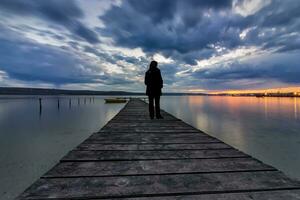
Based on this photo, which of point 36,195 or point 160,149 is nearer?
point 36,195

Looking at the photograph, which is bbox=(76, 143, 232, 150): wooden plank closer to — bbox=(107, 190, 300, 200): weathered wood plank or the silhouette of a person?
bbox=(107, 190, 300, 200): weathered wood plank

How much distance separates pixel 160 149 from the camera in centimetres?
355

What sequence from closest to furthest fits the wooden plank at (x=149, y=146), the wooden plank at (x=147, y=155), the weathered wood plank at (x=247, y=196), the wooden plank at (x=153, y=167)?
the weathered wood plank at (x=247, y=196) → the wooden plank at (x=153, y=167) → the wooden plank at (x=147, y=155) → the wooden plank at (x=149, y=146)

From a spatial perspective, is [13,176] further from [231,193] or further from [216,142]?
[231,193]

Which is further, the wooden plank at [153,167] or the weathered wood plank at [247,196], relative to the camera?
the wooden plank at [153,167]

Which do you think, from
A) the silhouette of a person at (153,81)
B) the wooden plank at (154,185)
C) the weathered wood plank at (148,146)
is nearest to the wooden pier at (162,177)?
the wooden plank at (154,185)

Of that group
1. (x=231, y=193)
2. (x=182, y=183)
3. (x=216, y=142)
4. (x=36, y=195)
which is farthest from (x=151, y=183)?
(x=216, y=142)

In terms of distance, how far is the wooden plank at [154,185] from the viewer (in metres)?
1.84

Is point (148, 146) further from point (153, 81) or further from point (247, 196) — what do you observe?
point (153, 81)

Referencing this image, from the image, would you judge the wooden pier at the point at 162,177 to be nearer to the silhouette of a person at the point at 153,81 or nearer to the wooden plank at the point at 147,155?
the wooden plank at the point at 147,155

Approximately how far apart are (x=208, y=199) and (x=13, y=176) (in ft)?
22.2

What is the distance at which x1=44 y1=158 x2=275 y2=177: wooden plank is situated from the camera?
238 cm

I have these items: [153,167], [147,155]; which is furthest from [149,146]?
[153,167]

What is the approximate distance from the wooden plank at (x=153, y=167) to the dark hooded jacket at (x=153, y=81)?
16.1 ft
